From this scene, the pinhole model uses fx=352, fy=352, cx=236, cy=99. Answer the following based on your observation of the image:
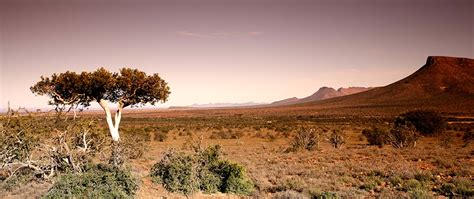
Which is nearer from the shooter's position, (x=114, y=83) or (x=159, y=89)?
(x=114, y=83)

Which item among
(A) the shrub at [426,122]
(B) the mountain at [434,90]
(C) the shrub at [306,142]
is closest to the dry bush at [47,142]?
(C) the shrub at [306,142]

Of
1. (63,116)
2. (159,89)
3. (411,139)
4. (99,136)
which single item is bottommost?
(411,139)

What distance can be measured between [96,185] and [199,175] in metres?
3.20

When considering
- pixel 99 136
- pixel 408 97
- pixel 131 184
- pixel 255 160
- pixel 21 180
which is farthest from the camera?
pixel 408 97

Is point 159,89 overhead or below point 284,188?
overhead

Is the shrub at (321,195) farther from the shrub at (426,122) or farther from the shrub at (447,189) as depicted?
the shrub at (426,122)

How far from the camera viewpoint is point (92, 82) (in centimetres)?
1371

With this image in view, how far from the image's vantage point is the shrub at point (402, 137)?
27016mm

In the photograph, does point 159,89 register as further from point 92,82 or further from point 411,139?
point 411,139

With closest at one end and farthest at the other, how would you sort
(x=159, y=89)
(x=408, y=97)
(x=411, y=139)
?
(x=159, y=89), (x=411, y=139), (x=408, y=97)

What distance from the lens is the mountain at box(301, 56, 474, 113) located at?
304ft

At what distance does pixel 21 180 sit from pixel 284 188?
855 centimetres

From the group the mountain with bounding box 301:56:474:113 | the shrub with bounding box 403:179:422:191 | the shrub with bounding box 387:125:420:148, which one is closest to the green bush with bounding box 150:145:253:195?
the shrub with bounding box 403:179:422:191

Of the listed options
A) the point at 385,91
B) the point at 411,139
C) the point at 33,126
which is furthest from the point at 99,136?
the point at 385,91
